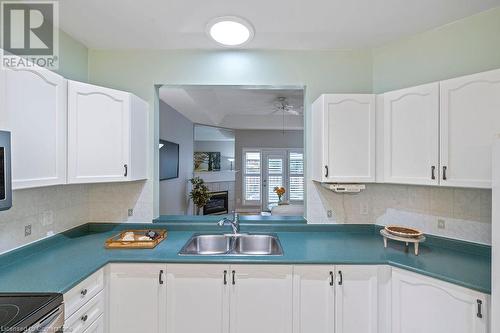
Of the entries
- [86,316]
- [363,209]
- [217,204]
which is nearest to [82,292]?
[86,316]

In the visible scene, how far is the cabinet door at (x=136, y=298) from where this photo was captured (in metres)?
1.60

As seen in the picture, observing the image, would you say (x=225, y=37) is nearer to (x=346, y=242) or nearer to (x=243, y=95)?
(x=346, y=242)

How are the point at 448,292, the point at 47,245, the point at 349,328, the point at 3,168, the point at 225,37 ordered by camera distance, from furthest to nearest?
the point at 225,37 → the point at 47,245 → the point at 349,328 → the point at 448,292 → the point at 3,168

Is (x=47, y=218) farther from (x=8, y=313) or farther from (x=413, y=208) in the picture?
(x=413, y=208)

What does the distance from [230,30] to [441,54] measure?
163cm

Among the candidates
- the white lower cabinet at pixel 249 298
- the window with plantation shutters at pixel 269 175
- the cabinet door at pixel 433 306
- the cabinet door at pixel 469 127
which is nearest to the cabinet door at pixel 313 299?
the white lower cabinet at pixel 249 298

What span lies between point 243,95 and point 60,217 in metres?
3.22

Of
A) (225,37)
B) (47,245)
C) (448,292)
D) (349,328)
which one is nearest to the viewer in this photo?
(448,292)

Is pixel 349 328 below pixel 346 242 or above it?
below

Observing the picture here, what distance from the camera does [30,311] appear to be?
99 centimetres

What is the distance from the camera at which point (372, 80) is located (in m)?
2.17

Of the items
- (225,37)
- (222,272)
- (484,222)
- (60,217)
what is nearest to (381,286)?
(484,222)

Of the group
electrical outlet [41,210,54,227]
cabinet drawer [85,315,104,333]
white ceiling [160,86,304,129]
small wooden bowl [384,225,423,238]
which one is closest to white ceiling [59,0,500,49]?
white ceiling [160,86,304,129]

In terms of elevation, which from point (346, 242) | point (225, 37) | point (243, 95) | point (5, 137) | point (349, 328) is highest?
point (243, 95)
